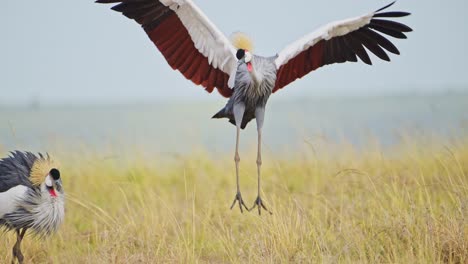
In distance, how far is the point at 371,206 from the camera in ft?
26.1

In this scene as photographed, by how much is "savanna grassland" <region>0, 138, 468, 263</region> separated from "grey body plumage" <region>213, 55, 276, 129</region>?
Answer: 81 cm

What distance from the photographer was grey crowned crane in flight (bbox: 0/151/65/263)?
22.4 feet

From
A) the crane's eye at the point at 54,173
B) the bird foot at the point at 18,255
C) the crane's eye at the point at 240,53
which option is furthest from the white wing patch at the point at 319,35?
the bird foot at the point at 18,255

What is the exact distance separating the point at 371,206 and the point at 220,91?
1.96m

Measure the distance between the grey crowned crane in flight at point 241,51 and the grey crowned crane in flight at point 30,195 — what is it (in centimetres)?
157

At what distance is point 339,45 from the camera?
764 centimetres

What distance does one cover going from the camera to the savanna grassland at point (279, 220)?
670 centimetres

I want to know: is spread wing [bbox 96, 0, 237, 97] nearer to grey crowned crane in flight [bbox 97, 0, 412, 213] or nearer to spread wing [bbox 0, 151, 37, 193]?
grey crowned crane in flight [bbox 97, 0, 412, 213]

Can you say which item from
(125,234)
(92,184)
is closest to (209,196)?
(92,184)

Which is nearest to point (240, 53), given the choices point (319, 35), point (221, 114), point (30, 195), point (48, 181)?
point (221, 114)

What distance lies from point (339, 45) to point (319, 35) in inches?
18.7

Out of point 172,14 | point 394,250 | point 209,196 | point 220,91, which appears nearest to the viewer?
point 394,250

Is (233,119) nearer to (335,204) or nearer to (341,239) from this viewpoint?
(341,239)

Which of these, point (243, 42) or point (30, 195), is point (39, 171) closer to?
point (30, 195)
